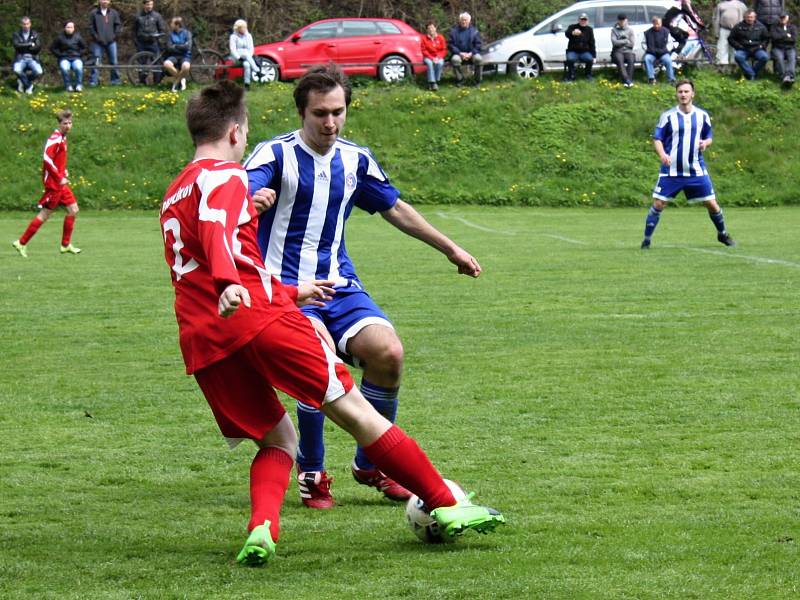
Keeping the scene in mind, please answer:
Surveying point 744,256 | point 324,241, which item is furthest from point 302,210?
point 744,256

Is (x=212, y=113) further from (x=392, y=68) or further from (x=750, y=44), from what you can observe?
(x=750, y=44)

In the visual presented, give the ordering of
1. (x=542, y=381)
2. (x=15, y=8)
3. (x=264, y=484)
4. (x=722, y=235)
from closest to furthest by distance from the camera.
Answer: (x=264, y=484)
(x=542, y=381)
(x=722, y=235)
(x=15, y=8)

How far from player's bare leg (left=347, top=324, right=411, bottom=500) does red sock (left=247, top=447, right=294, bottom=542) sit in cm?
58

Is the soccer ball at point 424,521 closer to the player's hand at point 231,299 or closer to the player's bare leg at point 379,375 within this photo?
the player's bare leg at point 379,375

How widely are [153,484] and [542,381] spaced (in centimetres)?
283

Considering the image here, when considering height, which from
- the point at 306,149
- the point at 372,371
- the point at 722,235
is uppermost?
the point at 306,149

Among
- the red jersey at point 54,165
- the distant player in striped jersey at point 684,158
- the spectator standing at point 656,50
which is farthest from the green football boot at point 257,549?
the spectator standing at point 656,50

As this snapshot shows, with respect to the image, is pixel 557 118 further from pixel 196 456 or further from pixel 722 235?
pixel 196 456

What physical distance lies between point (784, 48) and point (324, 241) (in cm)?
2598

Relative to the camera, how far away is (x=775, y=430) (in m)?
6.08

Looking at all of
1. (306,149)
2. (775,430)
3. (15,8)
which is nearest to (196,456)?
(306,149)

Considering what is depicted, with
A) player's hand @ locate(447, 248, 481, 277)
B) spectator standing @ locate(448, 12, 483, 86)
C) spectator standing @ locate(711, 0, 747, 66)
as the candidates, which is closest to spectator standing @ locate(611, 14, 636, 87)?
spectator standing @ locate(711, 0, 747, 66)

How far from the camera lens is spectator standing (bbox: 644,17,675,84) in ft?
93.6

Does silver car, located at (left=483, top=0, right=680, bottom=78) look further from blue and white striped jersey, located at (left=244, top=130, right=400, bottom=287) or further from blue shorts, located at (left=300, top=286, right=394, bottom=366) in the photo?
blue shorts, located at (left=300, top=286, right=394, bottom=366)
